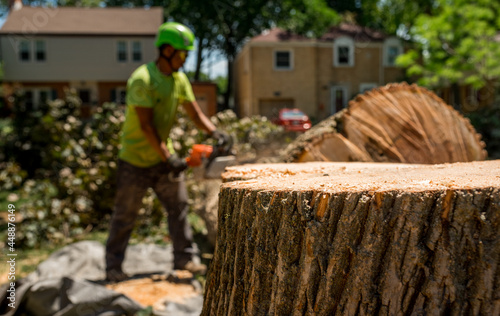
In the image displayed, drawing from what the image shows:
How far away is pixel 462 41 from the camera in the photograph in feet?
40.7

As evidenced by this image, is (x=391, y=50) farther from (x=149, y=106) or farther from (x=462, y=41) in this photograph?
(x=149, y=106)

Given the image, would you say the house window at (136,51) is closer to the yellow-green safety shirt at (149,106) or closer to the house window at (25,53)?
the house window at (25,53)

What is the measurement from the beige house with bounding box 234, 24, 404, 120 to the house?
5095 mm

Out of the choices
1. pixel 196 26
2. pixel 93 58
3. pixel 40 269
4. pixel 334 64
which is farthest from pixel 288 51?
pixel 40 269

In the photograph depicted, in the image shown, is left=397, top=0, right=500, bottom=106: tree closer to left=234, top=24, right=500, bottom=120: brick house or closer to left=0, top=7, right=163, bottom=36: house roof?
left=234, top=24, right=500, bottom=120: brick house

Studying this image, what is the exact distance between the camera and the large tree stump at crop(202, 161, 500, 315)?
4.59 ft

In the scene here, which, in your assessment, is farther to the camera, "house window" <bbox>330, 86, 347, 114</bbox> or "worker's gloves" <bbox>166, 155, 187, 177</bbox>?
"house window" <bbox>330, 86, 347, 114</bbox>

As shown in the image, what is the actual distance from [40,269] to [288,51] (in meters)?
16.9

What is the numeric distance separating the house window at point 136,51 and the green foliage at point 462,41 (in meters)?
12.1

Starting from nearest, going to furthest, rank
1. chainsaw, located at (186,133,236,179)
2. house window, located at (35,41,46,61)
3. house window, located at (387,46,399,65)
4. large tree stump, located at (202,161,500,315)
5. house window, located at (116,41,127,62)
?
large tree stump, located at (202,161,500,315) < chainsaw, located at (186,133,236,179) < house window, located at (387,46,399,65) < house window, located at (35,41,46,61) < house window, located at (116,41,127,62)

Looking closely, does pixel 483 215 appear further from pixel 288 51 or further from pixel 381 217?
pixel 288 51

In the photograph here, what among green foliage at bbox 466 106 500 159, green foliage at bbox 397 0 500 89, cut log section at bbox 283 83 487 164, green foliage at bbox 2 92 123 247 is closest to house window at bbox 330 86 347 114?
green foliage at bbox 397 0 500 89

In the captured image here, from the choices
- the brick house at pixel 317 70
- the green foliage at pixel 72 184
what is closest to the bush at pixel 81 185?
the green foliage at pixel 72 184

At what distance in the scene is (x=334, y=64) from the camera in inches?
771
